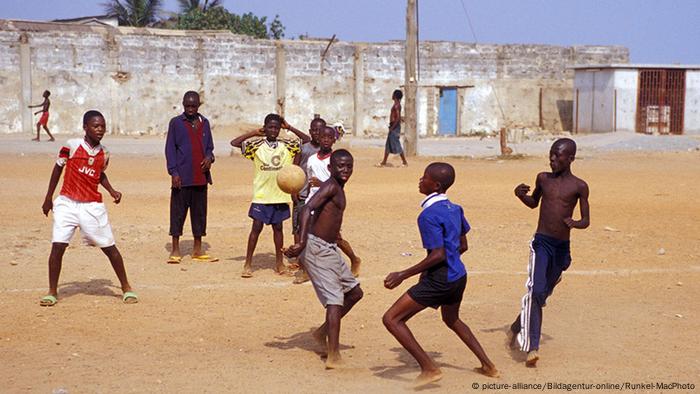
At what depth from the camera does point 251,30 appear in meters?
53.2

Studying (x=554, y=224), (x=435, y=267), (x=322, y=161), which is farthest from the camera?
(x=322, y=161)

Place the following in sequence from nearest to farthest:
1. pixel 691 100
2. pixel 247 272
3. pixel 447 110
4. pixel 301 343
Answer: pixel 301 343, pixel 247 272, pixel 691 100, pixel 447 110

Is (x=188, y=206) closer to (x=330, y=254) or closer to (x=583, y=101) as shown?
(x=330, y=254)

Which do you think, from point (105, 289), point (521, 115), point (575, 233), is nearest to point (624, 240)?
point (575, 233)

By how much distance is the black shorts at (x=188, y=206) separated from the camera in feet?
30.7

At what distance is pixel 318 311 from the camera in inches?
292

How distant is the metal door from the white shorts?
29.3 metres

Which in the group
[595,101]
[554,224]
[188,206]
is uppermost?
[595,101]

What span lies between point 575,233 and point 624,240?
0.64 metres

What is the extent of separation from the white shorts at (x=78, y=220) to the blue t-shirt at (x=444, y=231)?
3167mm

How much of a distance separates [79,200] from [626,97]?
2916 centimetres

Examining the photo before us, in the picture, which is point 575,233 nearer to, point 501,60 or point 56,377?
point 56,377

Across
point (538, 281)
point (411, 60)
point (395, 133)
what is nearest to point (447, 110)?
point (411, 60)

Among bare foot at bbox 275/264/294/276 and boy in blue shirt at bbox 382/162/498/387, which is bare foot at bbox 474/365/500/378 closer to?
boy in blue shirt at bbox 382/162/498/387
